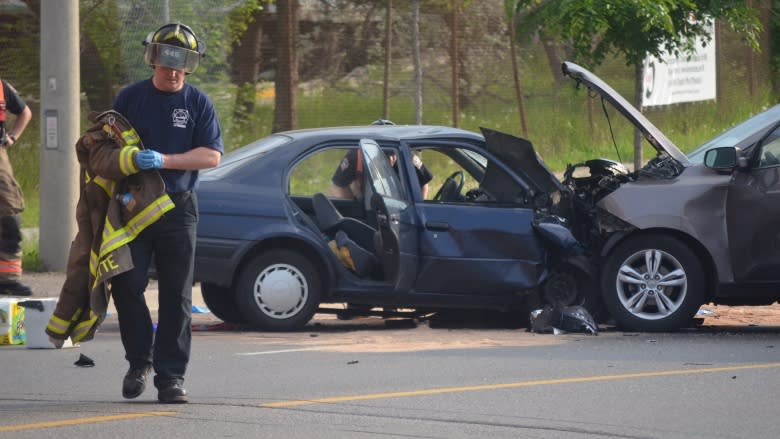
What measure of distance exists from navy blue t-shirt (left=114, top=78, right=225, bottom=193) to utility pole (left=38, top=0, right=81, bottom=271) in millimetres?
6581

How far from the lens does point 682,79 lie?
910 inches

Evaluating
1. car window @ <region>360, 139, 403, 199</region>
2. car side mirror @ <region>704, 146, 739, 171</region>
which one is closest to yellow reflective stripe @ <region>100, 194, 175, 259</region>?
car window @ <region>360, 139, 403, 199</region>

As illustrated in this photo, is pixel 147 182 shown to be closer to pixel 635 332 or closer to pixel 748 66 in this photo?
pixel 635 332

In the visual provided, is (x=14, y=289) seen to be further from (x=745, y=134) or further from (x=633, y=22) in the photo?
(x=633, y=22)

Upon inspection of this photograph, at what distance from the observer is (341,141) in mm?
11102

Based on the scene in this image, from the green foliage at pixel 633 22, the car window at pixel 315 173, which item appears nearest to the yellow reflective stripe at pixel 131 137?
the green foliage at pixel 633 22

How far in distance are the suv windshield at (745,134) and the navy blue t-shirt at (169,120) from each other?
4.52 m

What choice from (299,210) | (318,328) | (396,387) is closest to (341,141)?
(299,210)

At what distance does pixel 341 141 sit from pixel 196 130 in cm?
360

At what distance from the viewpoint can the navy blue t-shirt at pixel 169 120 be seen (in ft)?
24.6

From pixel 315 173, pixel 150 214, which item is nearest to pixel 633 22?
pixel 315 173

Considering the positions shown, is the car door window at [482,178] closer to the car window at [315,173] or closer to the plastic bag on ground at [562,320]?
the plastic bag on ground at [562,320]

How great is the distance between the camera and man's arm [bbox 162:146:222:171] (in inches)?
292

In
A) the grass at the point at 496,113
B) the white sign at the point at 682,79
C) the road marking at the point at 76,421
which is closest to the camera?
the road marking at the point at 76,421
